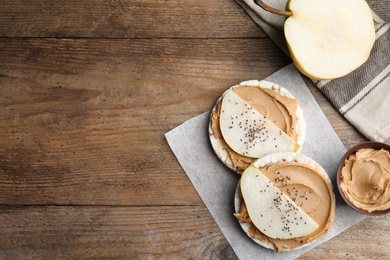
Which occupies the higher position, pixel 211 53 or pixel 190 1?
pixel 190 1

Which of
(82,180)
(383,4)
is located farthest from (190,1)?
(82,180)

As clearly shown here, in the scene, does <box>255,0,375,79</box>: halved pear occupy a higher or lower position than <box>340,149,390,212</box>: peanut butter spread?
higher

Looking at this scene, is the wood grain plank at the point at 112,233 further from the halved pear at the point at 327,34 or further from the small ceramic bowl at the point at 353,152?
the halved pear at the point at 327,34

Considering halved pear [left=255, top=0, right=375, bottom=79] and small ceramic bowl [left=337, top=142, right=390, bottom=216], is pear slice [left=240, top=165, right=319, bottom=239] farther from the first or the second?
halved pear [left=255, top=0, right=375, bottom=79]

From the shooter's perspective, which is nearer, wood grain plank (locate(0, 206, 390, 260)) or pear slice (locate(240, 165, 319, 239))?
pear slice (locate(240, 165, 319, 239))

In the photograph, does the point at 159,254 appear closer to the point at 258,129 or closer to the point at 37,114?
the point at 258,129

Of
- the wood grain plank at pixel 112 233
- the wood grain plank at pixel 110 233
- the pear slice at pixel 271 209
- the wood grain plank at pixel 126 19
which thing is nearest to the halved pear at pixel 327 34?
the wood grain plank at pixel 126 19

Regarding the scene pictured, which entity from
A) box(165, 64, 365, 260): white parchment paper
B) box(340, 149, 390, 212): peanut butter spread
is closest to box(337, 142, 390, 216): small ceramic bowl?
box(340, 149, 390, 212): peanut butter spread

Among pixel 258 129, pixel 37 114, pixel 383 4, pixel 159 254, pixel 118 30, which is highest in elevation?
pixel 383 4
